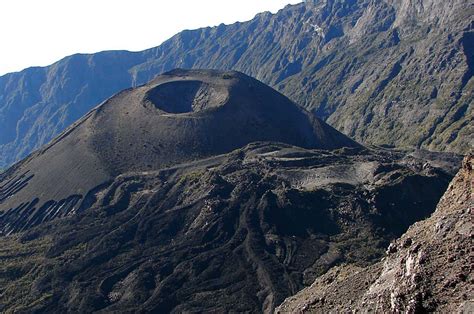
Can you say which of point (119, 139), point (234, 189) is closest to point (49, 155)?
point (119, 139)

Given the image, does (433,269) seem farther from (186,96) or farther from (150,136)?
(186,96)

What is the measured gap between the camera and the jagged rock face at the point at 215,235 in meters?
74.7

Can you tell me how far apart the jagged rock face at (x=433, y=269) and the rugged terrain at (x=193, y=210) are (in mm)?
37109

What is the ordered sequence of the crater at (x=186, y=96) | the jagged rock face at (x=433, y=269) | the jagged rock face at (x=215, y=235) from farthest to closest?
the crater at (x=186, y=96)
the jagged rock face at (x=215, y=235)
the jagged rock face at (x=433, y=269)

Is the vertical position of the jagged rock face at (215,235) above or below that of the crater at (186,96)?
below

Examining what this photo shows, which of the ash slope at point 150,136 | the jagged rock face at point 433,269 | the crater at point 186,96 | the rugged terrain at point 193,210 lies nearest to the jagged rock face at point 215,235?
the rugged terrain at point 193,210

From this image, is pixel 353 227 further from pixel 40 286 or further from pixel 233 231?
pixel 40 286

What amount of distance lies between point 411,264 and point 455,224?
3.04 meters

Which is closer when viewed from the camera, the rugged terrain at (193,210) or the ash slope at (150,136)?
the rugged terrain at (193,210)

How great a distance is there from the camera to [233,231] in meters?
88.5

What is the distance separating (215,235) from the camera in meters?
87.6

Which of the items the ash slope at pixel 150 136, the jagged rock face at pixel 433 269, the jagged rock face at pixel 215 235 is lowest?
the jagged rock face at pixel 433 269

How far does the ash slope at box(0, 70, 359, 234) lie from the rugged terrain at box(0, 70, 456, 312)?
0.44 metres

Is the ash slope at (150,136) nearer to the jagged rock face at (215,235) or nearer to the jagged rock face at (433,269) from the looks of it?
the jagged rock face at (215,235)
